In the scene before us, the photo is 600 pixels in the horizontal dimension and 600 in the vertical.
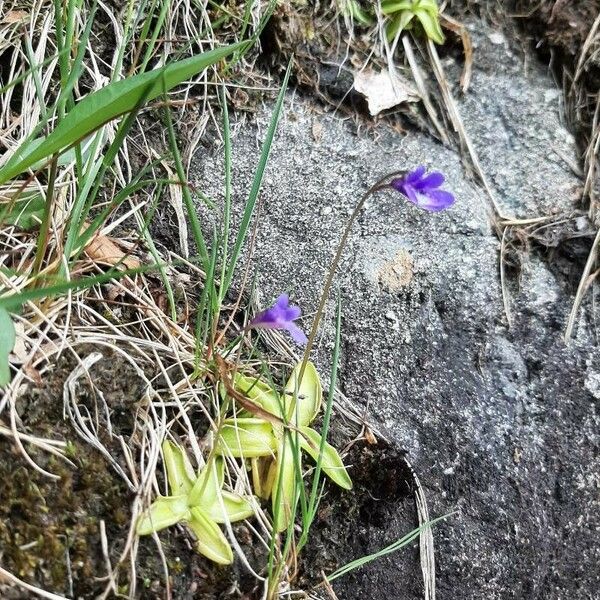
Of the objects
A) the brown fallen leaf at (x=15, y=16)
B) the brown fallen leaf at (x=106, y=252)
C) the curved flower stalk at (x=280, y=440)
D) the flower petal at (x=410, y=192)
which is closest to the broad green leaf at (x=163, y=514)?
the curved flower stalk at (x=280, y=440)

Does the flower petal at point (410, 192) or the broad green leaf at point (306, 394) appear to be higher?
the flower petal at point (410, 192)

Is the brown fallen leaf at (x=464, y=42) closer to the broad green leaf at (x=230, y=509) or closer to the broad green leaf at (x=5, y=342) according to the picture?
the broad green leaf at (x=230, y=509)

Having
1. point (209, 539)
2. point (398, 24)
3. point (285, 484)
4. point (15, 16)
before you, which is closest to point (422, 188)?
point (285, 484)

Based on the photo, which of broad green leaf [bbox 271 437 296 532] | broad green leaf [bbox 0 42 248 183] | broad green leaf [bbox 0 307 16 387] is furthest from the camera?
broad green leaf [bbox 271 437 296 532]

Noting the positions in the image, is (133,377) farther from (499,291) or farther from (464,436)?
(499,291)

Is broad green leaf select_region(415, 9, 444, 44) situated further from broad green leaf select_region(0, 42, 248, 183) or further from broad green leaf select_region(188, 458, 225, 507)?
broad green leaf select_region(188, 458, 225, 507)

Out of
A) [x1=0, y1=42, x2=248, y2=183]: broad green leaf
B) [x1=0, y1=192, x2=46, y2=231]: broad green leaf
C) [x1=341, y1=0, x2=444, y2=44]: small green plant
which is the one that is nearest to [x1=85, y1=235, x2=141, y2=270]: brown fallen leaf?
[x1=0, y1=192, x2=46, y2=231]: broad green leaf
